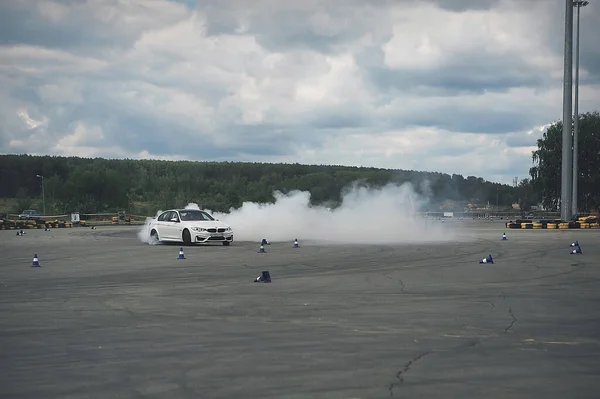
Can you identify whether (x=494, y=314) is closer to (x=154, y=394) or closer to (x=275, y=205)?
(x=154, y=394)

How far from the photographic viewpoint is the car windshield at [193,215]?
31.8 m

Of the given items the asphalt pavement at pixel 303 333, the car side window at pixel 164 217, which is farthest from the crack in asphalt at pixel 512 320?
the car side window at pixel 164 217

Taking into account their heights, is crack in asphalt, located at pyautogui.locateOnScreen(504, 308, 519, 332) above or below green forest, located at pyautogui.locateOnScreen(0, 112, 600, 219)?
below

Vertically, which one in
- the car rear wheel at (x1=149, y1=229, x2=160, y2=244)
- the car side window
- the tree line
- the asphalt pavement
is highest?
the tree line

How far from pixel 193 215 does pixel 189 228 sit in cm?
150

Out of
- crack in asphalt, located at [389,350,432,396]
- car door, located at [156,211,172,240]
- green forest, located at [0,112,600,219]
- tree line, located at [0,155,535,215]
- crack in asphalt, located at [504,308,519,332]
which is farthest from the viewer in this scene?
green forest, located at [0,112,600,219]

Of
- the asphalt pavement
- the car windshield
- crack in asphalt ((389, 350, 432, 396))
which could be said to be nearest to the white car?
the car windshield

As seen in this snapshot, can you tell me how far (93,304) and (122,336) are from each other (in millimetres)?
3399

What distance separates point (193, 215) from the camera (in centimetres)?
3209

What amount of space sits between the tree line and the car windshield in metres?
20.9

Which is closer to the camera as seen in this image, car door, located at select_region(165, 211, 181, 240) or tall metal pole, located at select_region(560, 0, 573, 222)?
car door, located at select_region(165, 211, 181, 240)

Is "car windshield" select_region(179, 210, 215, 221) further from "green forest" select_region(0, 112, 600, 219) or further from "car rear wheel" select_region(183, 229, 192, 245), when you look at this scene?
"green forest" select_region(0, 112, 600, 219)

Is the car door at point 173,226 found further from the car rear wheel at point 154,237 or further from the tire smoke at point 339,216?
the tire smoke at point 339,216

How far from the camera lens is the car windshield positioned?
1253 inches
